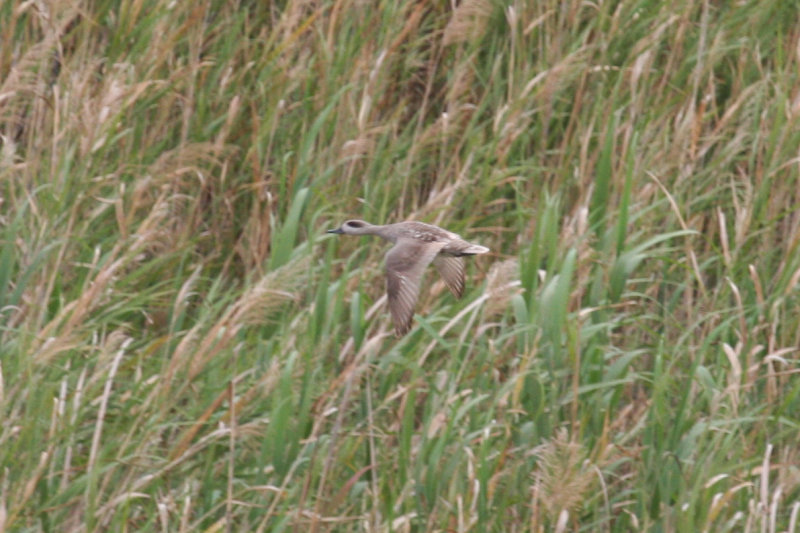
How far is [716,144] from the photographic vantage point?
5.04 metres

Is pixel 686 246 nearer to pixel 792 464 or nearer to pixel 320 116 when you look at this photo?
pixel 792 464

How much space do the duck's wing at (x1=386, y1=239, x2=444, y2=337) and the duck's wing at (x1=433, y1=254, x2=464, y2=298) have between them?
0.28m

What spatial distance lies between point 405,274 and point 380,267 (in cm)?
57

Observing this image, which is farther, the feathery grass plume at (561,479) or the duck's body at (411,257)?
the duck's body at (411,257)

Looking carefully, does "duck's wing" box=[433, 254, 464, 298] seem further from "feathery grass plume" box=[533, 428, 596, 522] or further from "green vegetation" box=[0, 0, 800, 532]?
"feathery grass plume" box=[533, 428, 596, 522]

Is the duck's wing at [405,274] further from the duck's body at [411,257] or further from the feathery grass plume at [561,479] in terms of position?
the feathery grass plume at [561,479]

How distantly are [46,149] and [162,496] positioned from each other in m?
1.37

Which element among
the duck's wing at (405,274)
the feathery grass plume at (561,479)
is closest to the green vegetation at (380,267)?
the feathery grass plume at (561,479)

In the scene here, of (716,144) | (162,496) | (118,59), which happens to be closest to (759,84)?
(716,144)

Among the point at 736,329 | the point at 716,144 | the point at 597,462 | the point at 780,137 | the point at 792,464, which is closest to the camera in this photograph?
the point at 597,462

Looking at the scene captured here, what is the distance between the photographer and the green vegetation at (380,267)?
373 centimetres

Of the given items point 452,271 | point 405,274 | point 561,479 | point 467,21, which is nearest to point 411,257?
point 405,274

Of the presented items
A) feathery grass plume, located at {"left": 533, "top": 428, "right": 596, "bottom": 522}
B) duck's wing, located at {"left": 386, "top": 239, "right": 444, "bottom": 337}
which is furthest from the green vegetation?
duck's wing, located at {"left": 386, "top": 239, "right": 444, "bottom": 337}

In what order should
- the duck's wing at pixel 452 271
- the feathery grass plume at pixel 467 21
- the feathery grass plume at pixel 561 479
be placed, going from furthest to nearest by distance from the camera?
the feathery grass plume at pixel 467 21 → the duck's wing at pixel 452 271 → the feathery grass plume at pixel 561 479
